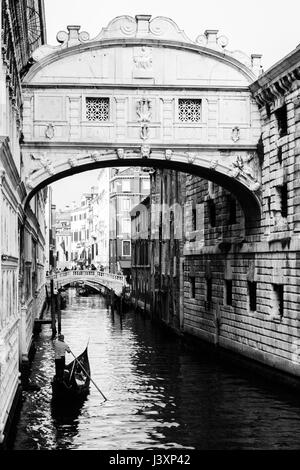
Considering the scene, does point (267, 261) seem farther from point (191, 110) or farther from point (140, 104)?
point (140, 104)

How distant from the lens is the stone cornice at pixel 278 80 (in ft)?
59.2

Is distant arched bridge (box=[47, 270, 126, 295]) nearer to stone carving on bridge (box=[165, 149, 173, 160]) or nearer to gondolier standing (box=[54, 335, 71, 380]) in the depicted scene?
stone carving on bridge (box=[165, 149, 173, 160])

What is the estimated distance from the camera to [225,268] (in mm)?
24000

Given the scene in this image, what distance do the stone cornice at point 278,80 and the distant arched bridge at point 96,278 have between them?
3518cm

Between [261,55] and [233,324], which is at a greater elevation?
[261,55]

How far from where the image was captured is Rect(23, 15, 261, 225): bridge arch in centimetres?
2003

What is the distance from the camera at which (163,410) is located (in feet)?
54.3

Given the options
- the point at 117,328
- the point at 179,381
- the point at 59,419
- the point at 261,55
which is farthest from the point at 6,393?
the point at 117,328

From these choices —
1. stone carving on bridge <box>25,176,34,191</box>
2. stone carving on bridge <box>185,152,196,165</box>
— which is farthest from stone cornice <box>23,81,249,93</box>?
stone carving on bridge <box>25,176,34,191</box>

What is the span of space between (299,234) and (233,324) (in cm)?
578

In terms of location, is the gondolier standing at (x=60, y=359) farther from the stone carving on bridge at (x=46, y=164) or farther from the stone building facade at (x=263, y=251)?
the stone building facade at (x=263, y=251)
